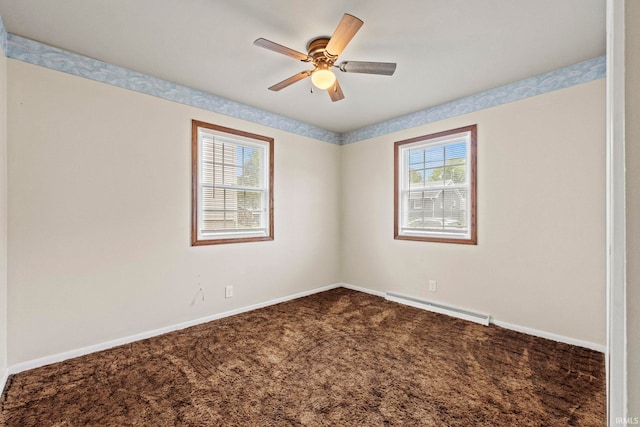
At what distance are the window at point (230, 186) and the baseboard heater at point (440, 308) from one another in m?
1.89

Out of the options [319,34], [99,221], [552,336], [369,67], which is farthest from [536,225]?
[99,221]

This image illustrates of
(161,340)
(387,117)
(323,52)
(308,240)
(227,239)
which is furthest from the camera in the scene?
(308,240)

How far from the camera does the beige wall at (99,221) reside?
2.32 meters

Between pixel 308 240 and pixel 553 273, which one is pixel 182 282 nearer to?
pixel 308 240

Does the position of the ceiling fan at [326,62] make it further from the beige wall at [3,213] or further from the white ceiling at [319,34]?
the beige wall at [3,213]

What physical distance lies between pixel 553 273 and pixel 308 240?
9.40 ft

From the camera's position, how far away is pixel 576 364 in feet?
7.72

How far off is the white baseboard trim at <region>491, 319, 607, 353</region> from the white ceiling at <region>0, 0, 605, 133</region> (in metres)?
2.48

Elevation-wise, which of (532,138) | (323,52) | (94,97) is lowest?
(532,138)

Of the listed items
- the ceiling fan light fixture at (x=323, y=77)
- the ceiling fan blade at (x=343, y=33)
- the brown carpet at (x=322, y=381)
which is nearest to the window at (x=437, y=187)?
the brown carpet at (x=322, y=381)

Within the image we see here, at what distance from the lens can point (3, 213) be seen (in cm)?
216

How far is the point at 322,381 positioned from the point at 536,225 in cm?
249

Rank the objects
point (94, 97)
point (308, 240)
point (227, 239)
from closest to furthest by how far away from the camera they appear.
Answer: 1. point (94, 97)
2. point (227, 239)
3. point (308, 240)

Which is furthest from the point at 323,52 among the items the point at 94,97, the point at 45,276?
the point at 45,276
